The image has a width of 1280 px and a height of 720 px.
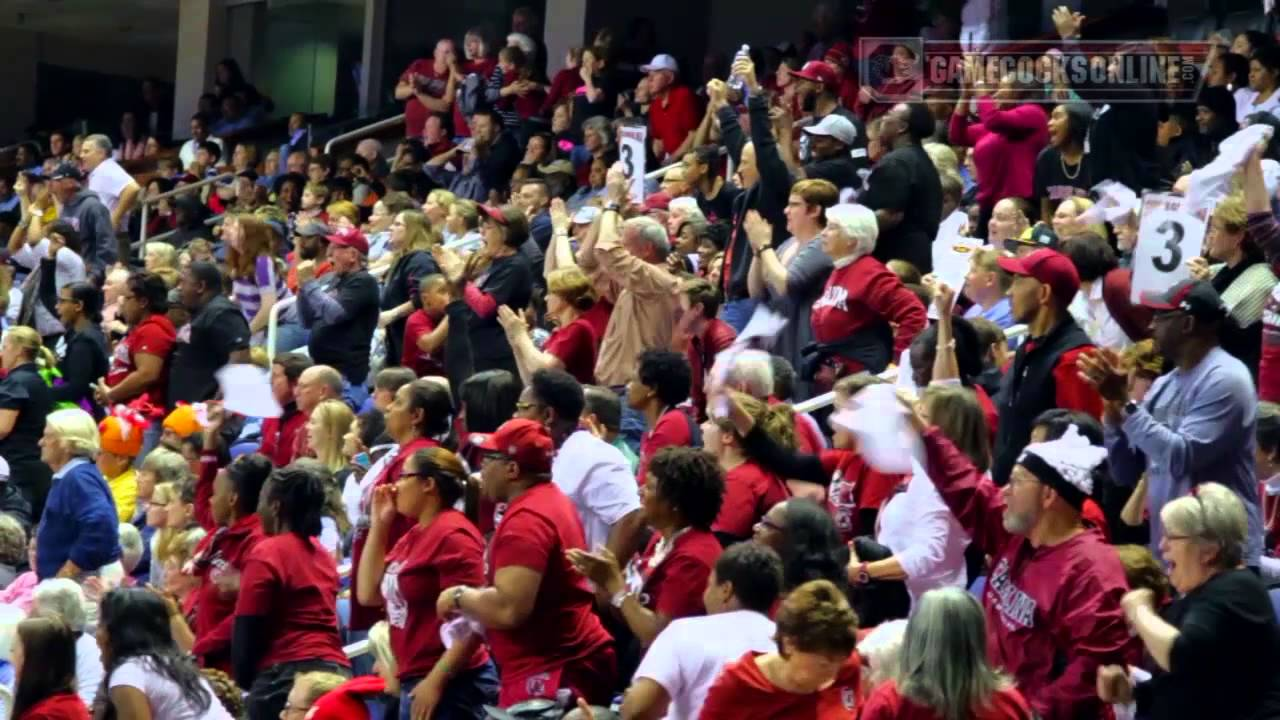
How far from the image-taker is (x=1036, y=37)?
15.9 meters

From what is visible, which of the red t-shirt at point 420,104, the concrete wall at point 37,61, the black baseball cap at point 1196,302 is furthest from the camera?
the concrete wall at point 37,61

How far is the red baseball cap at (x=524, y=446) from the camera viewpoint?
22.7 ft

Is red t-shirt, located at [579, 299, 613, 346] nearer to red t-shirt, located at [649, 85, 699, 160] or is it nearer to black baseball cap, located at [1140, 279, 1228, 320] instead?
black baseball cap, located at [1140, 279, 1228, 320]

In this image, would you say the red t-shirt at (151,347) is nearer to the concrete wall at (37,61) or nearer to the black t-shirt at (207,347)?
the black t-shirt at (207,347)

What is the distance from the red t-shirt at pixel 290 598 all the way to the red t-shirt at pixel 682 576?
132cm

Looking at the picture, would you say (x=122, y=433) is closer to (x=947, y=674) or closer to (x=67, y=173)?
(x=67, y=173)

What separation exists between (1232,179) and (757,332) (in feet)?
6.46

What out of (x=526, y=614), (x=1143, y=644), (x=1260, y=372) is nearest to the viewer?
(x=1143, y=644)

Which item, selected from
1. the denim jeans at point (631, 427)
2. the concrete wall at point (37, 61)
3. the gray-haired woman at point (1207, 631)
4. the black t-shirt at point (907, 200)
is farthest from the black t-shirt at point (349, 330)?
the concrete wall at point (37, 61)

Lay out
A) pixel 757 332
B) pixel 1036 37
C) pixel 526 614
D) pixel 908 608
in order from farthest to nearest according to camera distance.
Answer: pixel 1036 37
pixel 757 332
pixel 908 608
pixel 526 614

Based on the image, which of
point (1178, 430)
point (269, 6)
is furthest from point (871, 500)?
point (269, 6)

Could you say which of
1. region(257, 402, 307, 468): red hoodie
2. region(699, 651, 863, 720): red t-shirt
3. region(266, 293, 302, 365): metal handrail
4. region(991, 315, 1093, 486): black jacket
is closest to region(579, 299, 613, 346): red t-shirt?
region(257, 402, 307, 468): red hoodie

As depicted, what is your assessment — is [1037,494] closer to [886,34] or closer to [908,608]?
[908,608]

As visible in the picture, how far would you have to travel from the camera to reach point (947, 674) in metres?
5.34
